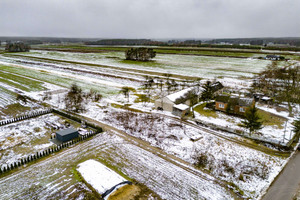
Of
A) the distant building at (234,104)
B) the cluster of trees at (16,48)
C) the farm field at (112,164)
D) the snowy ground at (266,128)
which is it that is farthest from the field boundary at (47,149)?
the cluster of trees at (16,48)

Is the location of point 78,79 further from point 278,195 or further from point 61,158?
point 278,195

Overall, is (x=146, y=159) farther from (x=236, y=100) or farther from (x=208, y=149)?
(x=236, y=100)

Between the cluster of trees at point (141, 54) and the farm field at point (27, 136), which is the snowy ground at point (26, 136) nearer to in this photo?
the farm field at point (27, 136)

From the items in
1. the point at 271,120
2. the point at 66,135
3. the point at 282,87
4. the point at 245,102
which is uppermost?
the point at 282,87

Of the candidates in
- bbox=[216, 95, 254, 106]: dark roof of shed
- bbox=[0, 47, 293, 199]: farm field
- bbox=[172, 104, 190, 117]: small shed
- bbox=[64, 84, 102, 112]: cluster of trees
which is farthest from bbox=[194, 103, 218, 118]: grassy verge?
bbox=[64, 84, 102, 112]: cluster of trees

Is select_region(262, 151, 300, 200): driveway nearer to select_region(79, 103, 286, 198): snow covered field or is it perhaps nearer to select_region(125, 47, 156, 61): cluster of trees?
select_region(79, 103, 286, 198): snow covered field

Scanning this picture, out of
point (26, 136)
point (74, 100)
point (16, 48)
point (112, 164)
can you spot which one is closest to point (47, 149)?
point (26, 136)
